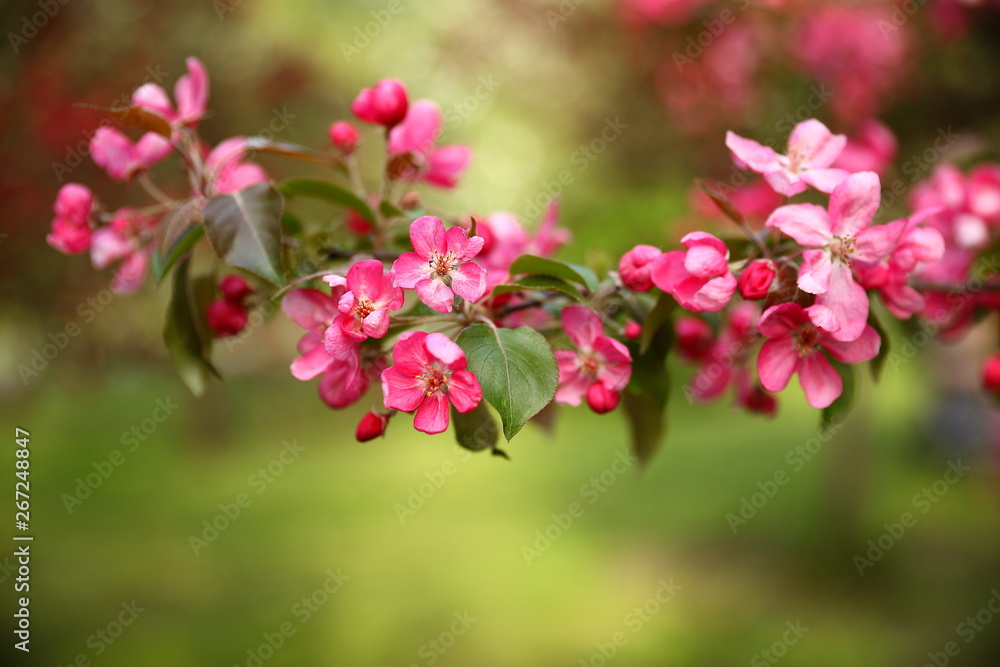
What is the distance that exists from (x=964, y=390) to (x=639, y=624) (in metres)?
4.31

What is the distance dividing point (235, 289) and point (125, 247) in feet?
0.72

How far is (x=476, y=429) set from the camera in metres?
0.82

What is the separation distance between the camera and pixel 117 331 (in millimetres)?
3729

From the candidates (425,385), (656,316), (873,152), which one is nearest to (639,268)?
(656,316)

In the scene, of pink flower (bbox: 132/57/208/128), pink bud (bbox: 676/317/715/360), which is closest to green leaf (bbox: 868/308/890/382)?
pink bud (bbox: 676/317/715/360)

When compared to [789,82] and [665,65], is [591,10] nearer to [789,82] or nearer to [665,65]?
[665,65]

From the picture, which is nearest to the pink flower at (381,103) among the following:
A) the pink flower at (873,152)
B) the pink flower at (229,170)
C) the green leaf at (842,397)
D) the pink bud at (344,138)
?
the pink bud at (344,138)

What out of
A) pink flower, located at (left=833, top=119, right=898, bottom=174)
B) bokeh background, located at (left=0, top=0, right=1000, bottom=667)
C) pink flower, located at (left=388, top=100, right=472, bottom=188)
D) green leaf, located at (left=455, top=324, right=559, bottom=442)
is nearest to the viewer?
green leaf, located at (left=455, top=324, right=559, bottom=442)

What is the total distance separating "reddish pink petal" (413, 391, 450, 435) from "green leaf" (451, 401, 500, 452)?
0.07 m

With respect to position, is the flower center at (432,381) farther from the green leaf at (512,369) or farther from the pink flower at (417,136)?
the pink flower at (417,136)

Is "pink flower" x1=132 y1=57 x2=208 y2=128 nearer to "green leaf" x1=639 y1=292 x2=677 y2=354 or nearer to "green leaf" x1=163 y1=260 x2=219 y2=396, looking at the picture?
"green leaf" x1=163 y1=260 x2=219 y2=396

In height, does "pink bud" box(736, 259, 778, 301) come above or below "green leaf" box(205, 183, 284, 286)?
below

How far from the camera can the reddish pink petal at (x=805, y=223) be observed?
2.62ft

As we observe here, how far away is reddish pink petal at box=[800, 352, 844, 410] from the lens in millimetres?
830
